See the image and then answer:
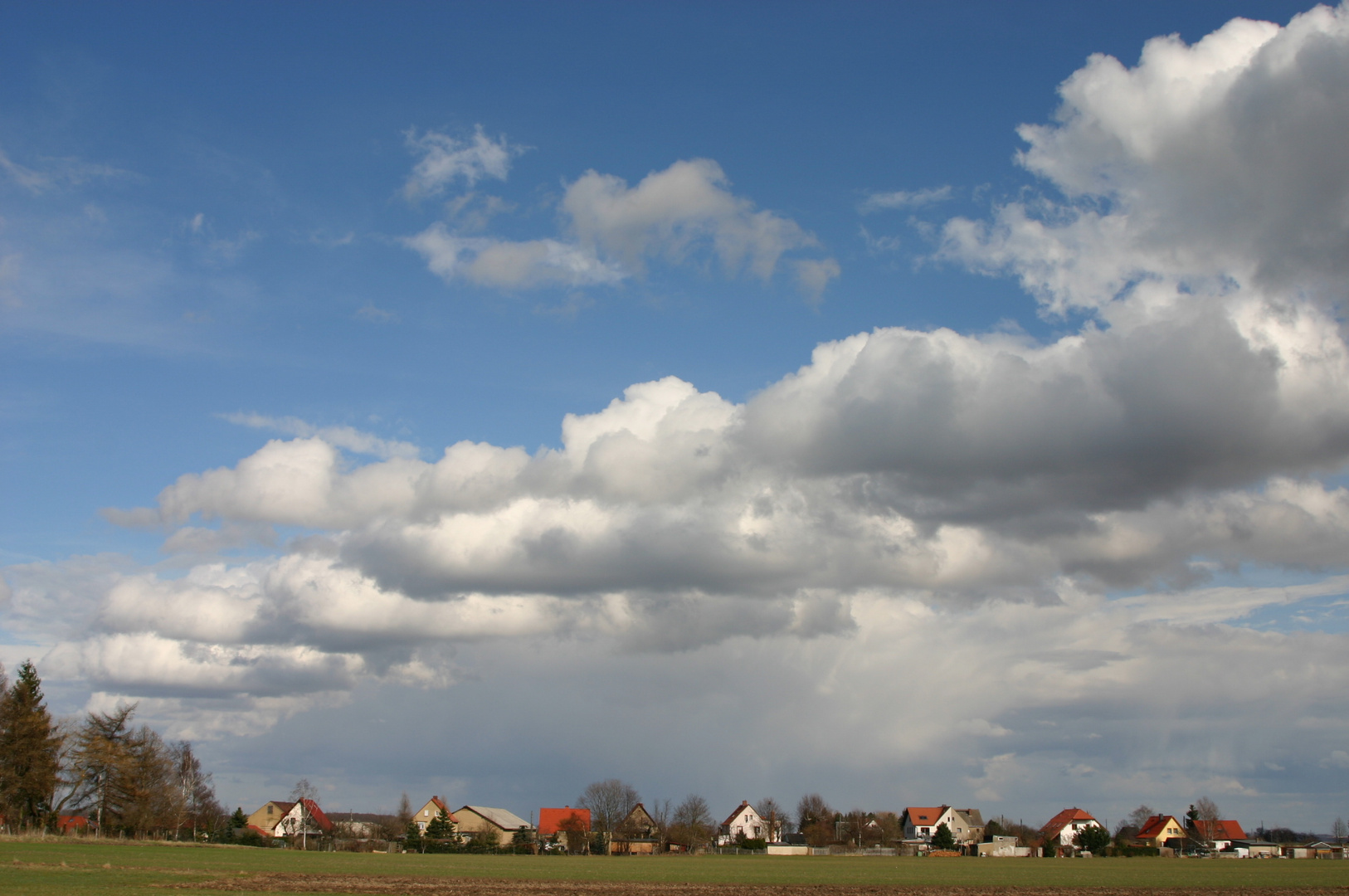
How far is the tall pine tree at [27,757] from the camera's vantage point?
83.8 m

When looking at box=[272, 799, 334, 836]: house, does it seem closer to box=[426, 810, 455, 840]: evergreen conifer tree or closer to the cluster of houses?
the cluster of houses

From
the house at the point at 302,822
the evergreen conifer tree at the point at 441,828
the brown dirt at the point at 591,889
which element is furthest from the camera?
the house at the point at 302,822

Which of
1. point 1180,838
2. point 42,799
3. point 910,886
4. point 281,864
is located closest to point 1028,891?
point 910,886

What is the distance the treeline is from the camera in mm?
84188

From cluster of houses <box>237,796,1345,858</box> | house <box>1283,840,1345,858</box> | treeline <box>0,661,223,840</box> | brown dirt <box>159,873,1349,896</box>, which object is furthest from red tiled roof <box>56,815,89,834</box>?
house <box>1283,840,1345,858</box>

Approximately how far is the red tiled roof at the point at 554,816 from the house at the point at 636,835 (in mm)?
6683

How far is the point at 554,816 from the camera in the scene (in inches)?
7347

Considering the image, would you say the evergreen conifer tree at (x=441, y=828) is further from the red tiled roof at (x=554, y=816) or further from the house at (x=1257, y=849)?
the house at (x=1257, y=849)

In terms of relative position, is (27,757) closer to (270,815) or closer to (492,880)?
(492,880)

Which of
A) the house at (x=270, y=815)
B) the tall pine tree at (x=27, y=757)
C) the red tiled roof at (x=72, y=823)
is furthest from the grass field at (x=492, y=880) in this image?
the house at (x=270, y=815)

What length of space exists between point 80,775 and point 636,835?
109 metres

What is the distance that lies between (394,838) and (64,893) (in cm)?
12217

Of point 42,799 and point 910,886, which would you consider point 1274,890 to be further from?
point 42,799

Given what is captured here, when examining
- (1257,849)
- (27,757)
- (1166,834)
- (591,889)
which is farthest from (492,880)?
(1166,834)
